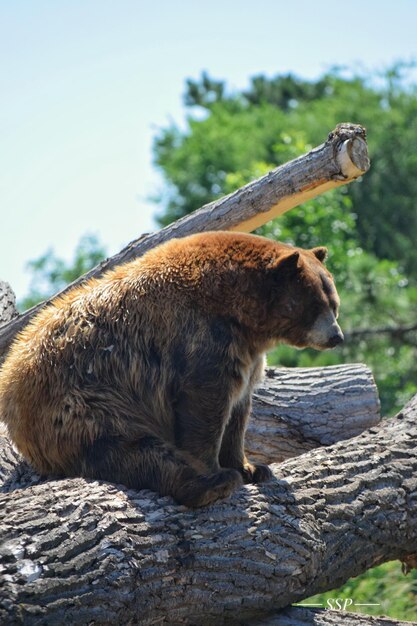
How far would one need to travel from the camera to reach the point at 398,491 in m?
5.86

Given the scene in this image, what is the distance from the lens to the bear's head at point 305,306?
5.85m

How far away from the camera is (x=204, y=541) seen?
193 inches

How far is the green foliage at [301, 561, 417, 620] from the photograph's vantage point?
8.99 metres

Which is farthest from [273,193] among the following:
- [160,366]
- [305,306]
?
[160,366]

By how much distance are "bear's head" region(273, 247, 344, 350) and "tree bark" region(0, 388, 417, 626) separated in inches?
26.9

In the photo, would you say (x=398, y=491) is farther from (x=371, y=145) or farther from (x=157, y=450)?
(x=371, y=145)

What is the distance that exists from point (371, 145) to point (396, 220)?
185 centimetres

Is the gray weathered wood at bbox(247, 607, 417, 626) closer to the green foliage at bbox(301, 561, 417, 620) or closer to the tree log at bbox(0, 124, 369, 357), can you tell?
the tree log at bbox(0, 124, 369, 357)

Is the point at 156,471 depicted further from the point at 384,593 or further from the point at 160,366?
the point at 384,593

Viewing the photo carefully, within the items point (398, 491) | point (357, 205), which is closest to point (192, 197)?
point (357, 205)

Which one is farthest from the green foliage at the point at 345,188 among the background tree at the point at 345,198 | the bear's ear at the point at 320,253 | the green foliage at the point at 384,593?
the bear's ear at the point at 320,253

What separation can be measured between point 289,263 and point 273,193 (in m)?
1.51

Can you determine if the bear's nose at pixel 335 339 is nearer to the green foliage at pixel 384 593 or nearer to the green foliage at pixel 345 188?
the green foliage at pixel 384 593

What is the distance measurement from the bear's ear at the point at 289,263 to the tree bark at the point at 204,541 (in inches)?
43.8
